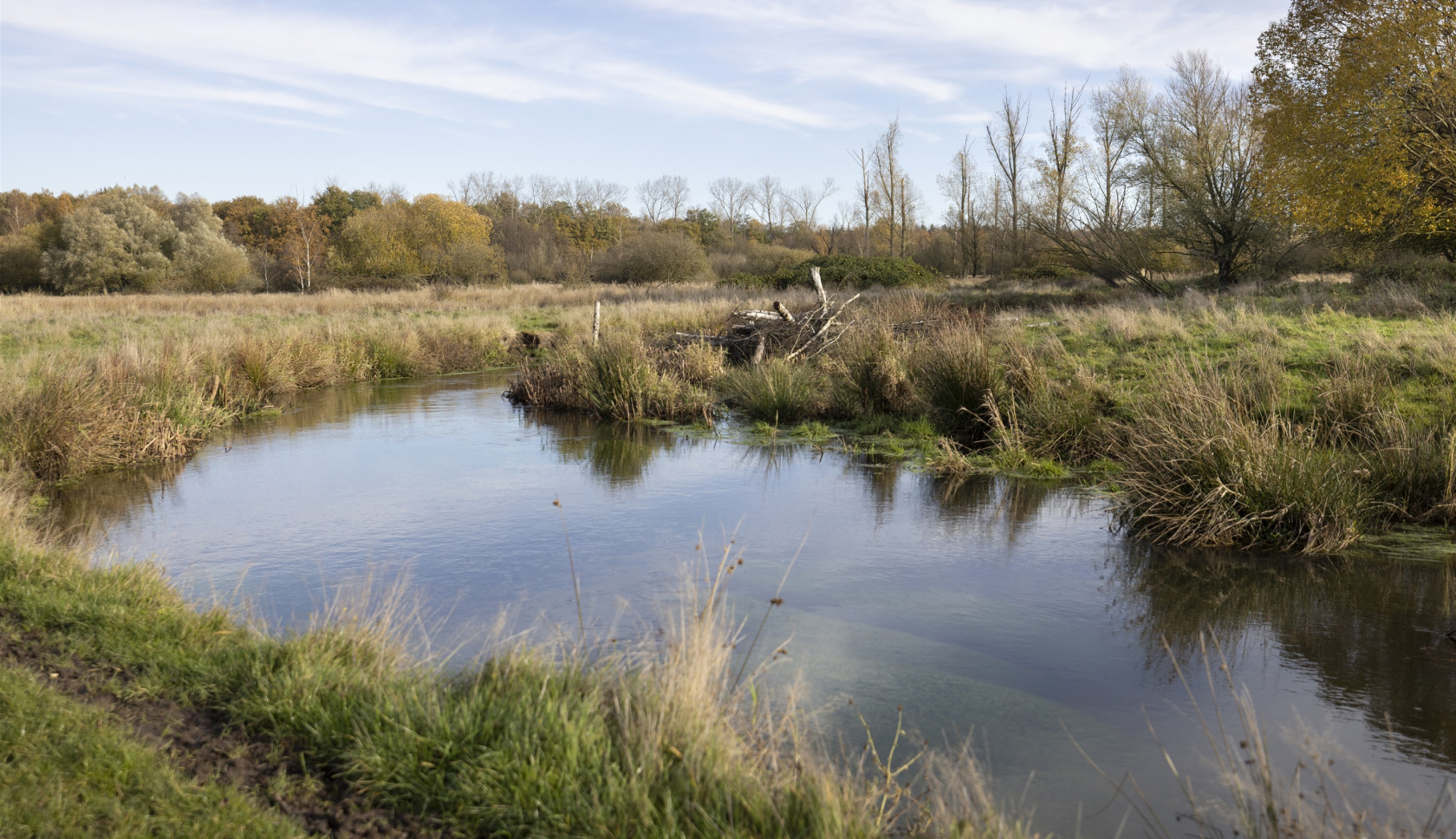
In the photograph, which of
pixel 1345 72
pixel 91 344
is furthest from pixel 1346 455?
pixel 91 344

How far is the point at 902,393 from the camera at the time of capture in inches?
506

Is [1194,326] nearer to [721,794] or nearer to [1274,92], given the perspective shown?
[1274,92]

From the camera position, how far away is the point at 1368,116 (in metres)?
19.2

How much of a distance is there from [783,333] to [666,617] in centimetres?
1211

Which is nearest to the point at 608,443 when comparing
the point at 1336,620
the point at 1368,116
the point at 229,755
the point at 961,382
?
the point at 961,382

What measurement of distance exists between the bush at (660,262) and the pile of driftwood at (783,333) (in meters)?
23.4

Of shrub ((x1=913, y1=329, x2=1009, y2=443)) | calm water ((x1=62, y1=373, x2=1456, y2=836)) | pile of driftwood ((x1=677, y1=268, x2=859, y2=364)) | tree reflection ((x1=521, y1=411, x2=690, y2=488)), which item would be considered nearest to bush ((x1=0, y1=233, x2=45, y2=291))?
pile of driftwood ((x1=677, y1=268, x2=859, y2=364))

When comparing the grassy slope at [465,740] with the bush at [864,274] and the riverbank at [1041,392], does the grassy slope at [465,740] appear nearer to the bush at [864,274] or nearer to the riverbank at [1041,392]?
the riverbank at [1041,392]

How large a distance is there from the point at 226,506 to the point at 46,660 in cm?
470

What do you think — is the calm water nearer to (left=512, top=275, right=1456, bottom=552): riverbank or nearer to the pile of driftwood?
(left=512, top=275, right=1456, bottom=552): riverbank

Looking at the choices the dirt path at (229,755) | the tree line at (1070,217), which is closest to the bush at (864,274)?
the tree line at (1070,217)

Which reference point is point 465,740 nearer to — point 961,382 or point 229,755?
point 229,755

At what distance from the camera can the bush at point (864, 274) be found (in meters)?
31.1

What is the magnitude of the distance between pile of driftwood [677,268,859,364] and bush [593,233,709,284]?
921 inches
